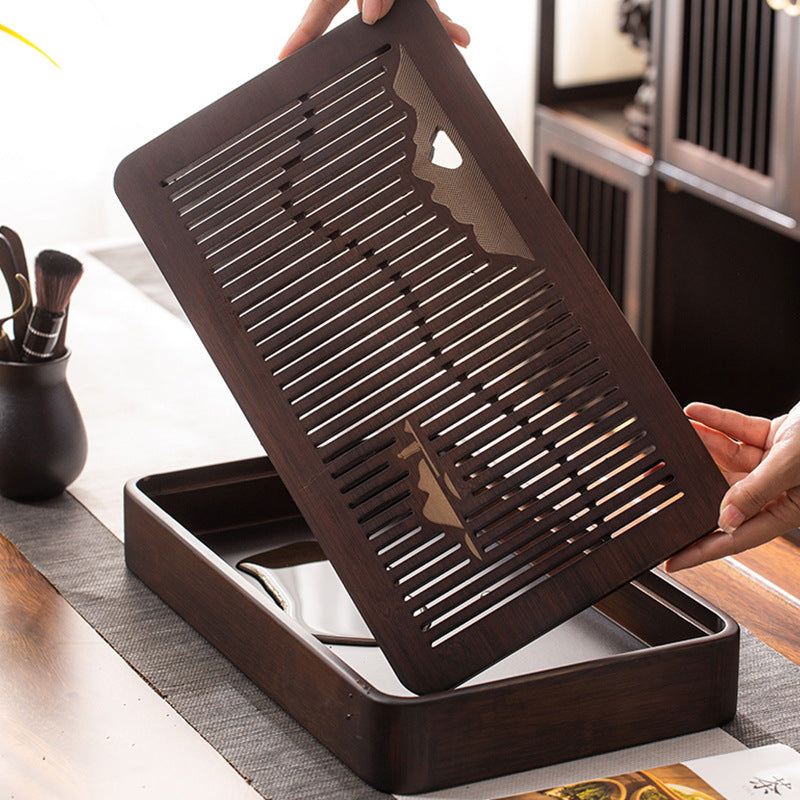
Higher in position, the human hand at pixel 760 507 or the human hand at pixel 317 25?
the human hand at pixel 317 25

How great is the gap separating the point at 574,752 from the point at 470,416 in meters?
0.28

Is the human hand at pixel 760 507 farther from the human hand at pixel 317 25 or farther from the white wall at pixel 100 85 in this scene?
the white wall at pixel 100 85

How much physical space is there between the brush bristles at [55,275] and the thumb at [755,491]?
71 centimetres

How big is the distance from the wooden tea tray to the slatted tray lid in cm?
→ 4

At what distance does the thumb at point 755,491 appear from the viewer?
1041 millimetres

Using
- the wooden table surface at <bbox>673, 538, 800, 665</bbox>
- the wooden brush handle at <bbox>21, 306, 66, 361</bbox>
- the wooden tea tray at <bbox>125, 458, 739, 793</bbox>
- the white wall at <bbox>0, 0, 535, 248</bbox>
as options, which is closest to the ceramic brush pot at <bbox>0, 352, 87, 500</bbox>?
the wooden brush handle at <bbox>21, 306, 66, 361</bbox>

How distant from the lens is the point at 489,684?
3.18 feet

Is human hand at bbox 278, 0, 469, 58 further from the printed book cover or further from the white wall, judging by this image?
the white wall

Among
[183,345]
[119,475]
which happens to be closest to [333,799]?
[119,475]

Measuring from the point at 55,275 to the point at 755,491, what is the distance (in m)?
0.75

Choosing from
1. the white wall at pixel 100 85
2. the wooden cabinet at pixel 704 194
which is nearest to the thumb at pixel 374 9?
the wooden cabinet at pixel 704 194

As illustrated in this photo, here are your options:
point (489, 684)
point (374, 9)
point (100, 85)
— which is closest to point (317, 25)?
point (374, 9)

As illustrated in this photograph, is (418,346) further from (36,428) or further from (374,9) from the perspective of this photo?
(36,428)

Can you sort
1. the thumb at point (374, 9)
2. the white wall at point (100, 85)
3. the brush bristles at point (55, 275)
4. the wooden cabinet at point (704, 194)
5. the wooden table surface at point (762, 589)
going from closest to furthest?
the thumb at point (374, 9)
the wooden table surface at point (762, 589)
the brush bristles at point (55, 275)
the wooden cabinet at point (704, 194)
the white wall at point (100, 85)
